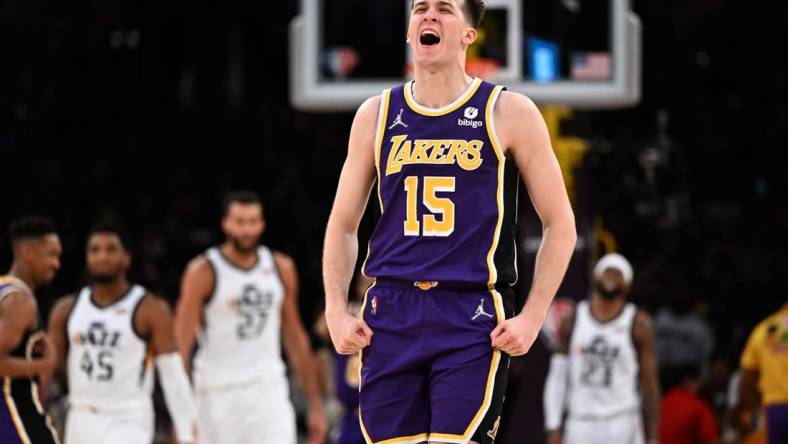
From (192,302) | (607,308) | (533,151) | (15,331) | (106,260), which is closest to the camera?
(533,151)

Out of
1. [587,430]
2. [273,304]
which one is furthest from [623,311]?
[273,304]

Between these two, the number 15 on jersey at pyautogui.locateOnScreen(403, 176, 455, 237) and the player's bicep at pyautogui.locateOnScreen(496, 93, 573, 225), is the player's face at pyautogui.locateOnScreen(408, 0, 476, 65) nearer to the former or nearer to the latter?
the player's bicep at pyautogui.locateOnScreen(496, 93, 573, 225)

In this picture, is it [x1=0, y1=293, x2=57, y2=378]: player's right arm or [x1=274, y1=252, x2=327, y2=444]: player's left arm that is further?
[x1=274, y1=252, x2=327, y2=444]: player's left arm

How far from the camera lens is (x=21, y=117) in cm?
1934

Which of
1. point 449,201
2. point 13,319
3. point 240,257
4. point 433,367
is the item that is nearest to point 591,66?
point 240,257

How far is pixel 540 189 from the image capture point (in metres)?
4.75

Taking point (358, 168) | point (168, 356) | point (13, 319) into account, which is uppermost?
point (358, 168)

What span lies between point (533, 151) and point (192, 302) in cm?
499

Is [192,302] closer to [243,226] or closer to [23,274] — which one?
[243,226]

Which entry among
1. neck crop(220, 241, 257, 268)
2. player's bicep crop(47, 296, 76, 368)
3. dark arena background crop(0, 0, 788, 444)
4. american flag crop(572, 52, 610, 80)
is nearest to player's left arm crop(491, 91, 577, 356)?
player's bicep crop(47, 296, 76, 368)

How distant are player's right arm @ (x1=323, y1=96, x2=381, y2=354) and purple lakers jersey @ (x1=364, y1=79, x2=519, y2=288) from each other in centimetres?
13

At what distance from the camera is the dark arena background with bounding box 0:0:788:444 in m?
15.7

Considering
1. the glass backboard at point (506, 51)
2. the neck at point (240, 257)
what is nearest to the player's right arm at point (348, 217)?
the neck at point (240, 257)

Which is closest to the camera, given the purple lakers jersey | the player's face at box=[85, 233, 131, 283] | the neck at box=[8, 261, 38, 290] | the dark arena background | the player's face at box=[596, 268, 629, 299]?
the purple lakers jersey
